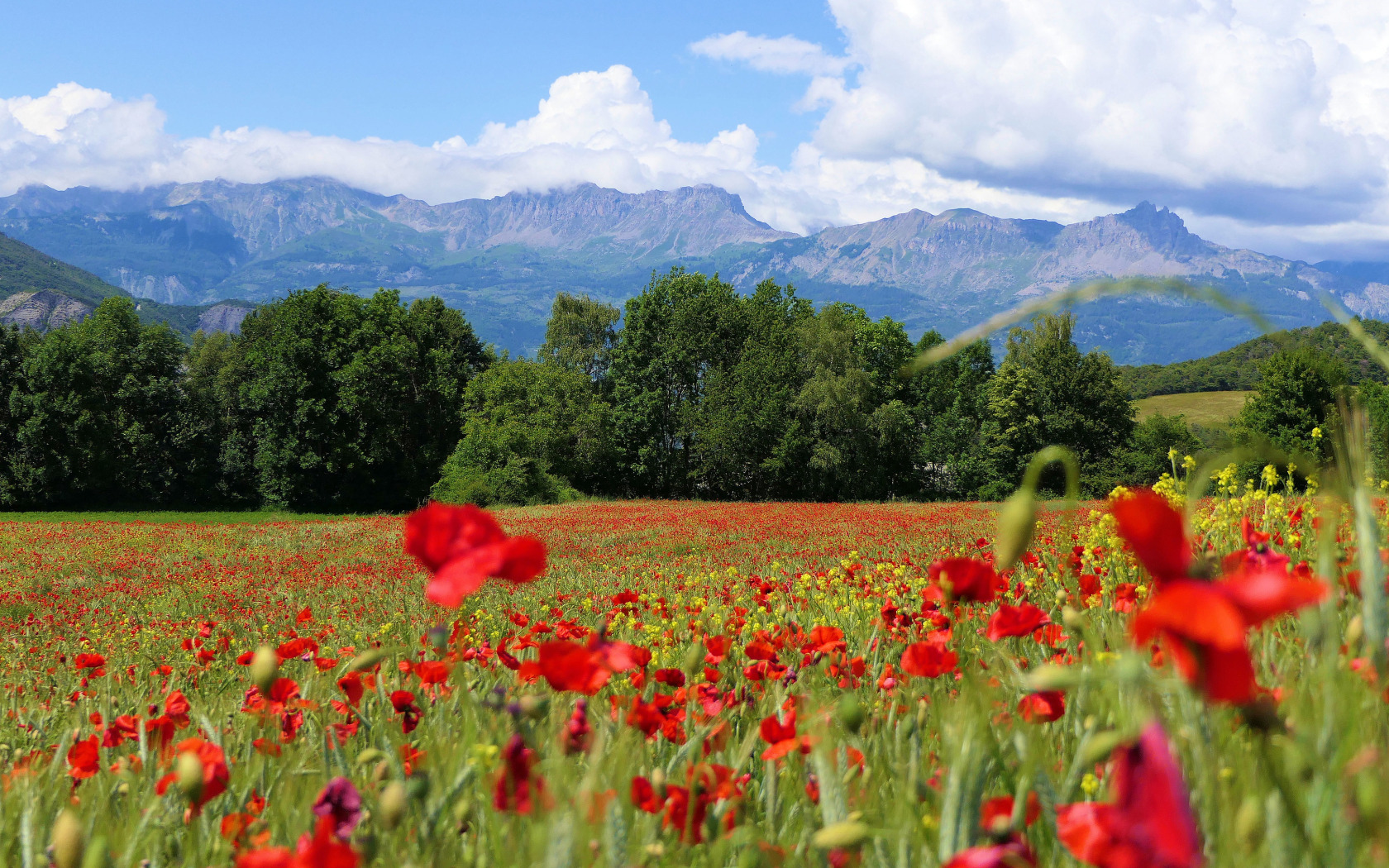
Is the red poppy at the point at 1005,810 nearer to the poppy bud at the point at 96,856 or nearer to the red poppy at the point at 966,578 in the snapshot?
the red poppy at the point at 966,578

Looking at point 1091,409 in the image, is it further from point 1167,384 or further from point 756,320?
point 1167,384

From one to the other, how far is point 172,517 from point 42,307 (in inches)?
7526

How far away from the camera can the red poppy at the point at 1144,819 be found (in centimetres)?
57

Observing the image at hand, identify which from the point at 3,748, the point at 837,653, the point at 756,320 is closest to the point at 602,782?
the point at 837,653

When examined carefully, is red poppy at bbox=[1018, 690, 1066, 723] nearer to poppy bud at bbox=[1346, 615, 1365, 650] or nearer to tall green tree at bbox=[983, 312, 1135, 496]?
poppy bud at bbox=[1346, 615, 1365, 650]

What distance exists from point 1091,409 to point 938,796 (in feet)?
154

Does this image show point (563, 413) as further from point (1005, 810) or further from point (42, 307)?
point (42, 307)

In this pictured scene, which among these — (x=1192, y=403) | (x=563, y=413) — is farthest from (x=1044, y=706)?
(x=1192, y=403)

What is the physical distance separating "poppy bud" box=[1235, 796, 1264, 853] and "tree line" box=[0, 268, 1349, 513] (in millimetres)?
35678

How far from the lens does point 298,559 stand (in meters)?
14.7

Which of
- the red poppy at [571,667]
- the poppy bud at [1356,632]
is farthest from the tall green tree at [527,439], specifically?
the poppy bud at [1356,632]

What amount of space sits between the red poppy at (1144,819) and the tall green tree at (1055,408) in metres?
44.4

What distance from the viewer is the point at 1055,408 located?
1703 inches

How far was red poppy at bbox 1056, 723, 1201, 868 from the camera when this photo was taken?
1.86 feet
